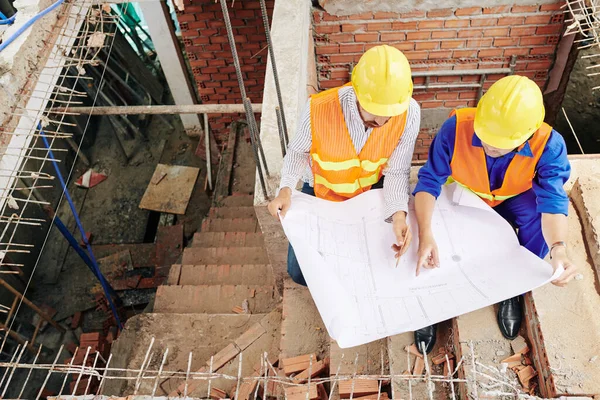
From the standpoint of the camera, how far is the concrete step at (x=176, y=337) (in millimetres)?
3713

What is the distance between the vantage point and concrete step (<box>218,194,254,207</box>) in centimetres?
655

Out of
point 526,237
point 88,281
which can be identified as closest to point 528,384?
point 526,237

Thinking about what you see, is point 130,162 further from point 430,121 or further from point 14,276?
point 430,121

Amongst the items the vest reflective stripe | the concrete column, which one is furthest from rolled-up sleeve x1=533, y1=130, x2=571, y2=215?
the concrete column

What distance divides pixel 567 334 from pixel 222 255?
11.5 ft

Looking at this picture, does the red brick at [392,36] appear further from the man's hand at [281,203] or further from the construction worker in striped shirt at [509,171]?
the man's hand at [281,203]

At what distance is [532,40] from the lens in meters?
4.91

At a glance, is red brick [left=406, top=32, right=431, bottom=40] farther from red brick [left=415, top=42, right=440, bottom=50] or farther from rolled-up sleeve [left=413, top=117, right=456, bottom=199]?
rolled-up sleeve [left=413, top=117, right=456, bottom=199]

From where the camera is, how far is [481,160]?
8.40 feet

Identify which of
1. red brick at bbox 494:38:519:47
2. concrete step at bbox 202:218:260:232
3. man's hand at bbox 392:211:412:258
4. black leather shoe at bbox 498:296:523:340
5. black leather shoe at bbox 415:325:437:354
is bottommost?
black leather shoe at bbox 415:325:437:354

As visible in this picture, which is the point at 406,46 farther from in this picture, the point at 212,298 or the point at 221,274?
the point at 212,298

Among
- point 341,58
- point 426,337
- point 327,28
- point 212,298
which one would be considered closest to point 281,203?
point 426,337

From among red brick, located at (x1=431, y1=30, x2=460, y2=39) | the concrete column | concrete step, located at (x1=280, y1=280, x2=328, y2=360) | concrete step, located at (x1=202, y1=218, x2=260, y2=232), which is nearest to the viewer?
concrete step, located at (x1=280, y1=280, x2=328, y2=360)

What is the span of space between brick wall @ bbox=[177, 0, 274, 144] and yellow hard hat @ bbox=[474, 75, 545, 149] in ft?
12.7
